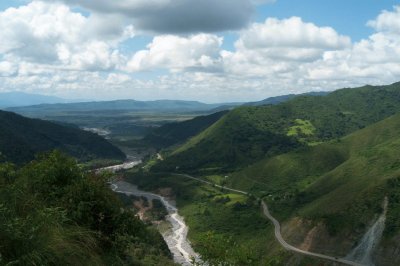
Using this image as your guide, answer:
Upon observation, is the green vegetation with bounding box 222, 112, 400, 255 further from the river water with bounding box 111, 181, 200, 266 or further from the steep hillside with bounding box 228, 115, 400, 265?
the river water with bounding box 111, 181, 200, 266

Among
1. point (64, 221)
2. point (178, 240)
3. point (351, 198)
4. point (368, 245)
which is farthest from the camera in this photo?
point (178, 240)

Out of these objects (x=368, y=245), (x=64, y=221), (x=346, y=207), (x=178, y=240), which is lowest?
(x=178, y=240)

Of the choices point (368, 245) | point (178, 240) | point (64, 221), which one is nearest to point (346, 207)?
point (368, 245)

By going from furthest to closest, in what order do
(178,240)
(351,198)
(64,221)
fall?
(178,240) → (351,198) → (64,221)

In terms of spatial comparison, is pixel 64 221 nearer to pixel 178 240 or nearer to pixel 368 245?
pixel 368 245

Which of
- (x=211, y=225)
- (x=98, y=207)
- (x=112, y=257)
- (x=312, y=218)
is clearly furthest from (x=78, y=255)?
(x=211, y=225)

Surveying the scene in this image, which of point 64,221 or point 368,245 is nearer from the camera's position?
point 64,221

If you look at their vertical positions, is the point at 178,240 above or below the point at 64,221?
below

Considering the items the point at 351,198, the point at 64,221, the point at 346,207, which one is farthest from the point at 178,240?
the point at 64,221

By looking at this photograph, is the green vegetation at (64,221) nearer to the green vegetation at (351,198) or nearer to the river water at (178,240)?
the river water at (178,240)
